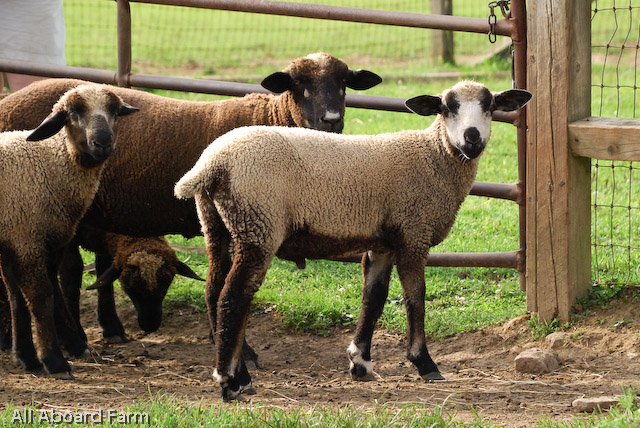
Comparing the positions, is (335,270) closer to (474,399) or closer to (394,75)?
(474,399)

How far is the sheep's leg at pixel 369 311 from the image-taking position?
592 cm

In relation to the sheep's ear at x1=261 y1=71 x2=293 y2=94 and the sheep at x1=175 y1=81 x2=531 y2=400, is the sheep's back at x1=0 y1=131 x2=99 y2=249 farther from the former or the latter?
the sheep's ear at x1=261 y1=71 x2=293 y2=94

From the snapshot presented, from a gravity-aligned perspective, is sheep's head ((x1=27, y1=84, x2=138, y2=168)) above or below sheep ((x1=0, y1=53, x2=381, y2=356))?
above

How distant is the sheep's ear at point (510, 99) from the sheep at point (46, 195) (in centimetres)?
228

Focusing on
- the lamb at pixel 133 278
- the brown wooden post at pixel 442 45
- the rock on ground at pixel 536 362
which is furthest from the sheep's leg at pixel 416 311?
the brown wooden post at pixel 442 45

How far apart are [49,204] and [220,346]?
1.50 m

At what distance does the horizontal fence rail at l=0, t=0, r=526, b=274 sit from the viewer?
6738 millimetres

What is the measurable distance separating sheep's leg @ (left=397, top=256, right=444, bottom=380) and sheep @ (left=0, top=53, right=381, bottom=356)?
1294 mm

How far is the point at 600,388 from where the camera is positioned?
Result: 5.42 meters

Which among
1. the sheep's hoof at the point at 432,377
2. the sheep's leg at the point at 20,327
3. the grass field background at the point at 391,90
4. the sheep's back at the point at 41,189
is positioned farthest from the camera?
the grass field background at the point at 391,90

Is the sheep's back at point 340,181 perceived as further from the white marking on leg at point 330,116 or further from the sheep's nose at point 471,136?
the white marking on leg at point 330,116

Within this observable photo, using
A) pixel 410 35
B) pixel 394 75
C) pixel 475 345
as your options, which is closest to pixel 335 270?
pixel 475 345

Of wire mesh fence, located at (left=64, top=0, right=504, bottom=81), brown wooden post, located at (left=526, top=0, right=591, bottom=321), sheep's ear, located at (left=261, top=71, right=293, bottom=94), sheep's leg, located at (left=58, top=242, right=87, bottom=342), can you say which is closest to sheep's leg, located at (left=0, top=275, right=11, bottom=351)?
sheep's leg, located at (left=58, top=242, right=87, bottom=342)

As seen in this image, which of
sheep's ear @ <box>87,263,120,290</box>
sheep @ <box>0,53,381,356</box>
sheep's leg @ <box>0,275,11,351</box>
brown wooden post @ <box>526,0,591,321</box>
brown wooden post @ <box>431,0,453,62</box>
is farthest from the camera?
brown wooden post @ <box>431,0,453,62</box>
